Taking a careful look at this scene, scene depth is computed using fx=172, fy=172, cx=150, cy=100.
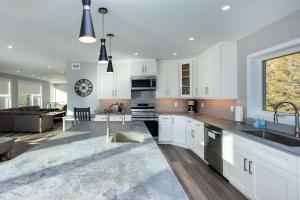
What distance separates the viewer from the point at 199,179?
2.80 metres

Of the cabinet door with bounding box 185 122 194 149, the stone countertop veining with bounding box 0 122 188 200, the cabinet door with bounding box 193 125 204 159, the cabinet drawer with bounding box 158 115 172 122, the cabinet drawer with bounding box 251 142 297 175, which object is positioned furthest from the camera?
the cabinet drawer with bounding box 158 115 172 122

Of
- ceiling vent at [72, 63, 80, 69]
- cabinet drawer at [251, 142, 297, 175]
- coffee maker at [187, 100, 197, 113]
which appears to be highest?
ceiling vent at [72, 63, 80, 69]

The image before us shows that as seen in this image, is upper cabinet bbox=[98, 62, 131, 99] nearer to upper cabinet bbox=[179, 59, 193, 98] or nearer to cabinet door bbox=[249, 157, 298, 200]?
upper cabinet bbox=[179, 59, 193, 98]

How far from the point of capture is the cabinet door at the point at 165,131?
4750 millimetres

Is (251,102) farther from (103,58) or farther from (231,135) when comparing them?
(103,58)

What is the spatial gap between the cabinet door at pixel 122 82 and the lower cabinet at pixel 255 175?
10.4ft

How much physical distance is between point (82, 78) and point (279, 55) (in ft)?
16.6

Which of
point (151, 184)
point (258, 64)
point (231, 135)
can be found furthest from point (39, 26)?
point (258, 64)

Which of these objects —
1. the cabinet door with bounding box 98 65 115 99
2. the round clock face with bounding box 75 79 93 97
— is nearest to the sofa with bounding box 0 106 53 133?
the round clock face with bounding box 75 79 93 97

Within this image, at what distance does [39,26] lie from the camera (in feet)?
9.16

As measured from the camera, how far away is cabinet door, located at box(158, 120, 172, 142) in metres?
4.75

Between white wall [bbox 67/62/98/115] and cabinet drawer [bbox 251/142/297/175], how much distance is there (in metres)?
4.64

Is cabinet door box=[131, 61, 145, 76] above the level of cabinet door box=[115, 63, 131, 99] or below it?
above

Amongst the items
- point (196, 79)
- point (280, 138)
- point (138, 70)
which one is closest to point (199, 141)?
point (280, 138)
